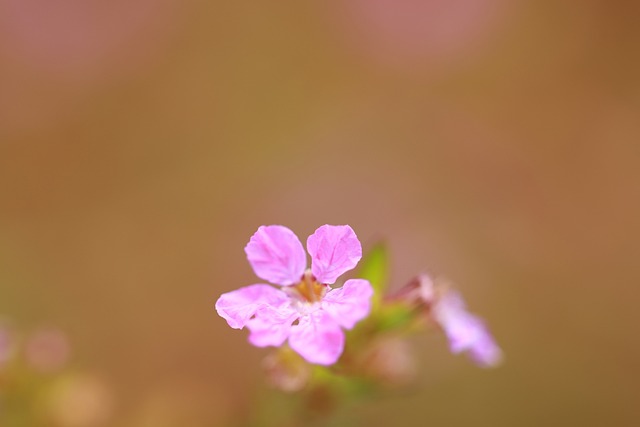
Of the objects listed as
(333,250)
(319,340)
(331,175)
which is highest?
(331,175)

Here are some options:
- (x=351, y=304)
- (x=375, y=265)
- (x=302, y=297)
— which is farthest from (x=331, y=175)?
(x=351, y=304)

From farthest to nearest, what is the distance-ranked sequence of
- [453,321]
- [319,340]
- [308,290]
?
[453,321] < [308,290] < [319,340]

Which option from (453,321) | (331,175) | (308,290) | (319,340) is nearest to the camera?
(319,340)

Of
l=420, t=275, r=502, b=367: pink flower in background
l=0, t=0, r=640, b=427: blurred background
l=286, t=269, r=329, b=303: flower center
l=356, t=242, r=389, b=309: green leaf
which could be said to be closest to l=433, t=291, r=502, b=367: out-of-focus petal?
l=420, t=275, r=502, b=367: pink flower in background

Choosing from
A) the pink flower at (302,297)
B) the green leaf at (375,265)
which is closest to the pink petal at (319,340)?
the pink flower at (302,297)

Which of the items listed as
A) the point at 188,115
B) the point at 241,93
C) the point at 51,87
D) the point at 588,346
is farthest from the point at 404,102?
the point at 51,87

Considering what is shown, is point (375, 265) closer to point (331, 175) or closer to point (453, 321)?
point (453, 321)
